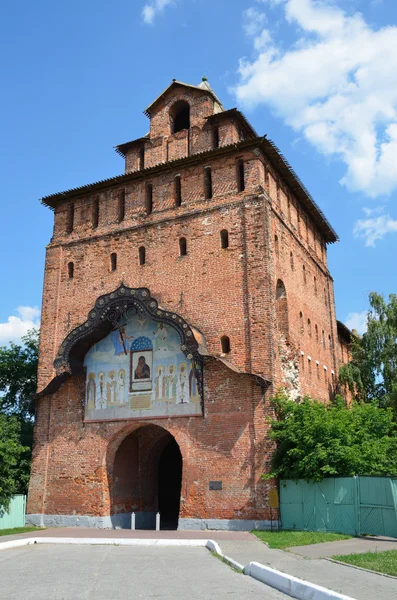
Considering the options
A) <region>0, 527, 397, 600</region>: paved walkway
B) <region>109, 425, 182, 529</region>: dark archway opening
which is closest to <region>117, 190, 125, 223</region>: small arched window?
<region>109, 425, 182, 529</region>: dark archway opening

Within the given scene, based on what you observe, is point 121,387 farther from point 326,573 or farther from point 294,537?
point 326,573

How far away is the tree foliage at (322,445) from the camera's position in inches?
603

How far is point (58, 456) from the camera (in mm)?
19453

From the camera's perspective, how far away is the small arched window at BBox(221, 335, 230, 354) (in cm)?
1798

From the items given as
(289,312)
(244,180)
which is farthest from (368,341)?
(244,180)

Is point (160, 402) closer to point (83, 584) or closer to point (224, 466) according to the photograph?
point (224, 466)

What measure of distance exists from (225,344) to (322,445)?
4372 millimetres

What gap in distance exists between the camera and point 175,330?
18.7 metres

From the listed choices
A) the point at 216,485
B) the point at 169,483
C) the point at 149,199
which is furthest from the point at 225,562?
the point at 149,199

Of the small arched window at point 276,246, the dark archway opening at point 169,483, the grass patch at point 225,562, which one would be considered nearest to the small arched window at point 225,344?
the small arched window at point 276,246

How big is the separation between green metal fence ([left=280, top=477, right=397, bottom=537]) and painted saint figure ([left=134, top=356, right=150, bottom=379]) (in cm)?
565

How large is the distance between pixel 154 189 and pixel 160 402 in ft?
25.9

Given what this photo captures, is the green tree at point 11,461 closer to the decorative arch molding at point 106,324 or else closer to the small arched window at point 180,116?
the decorative arch molding at point 106,324

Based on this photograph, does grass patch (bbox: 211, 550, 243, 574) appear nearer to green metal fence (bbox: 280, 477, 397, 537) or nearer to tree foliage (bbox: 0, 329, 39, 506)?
green metal fence (bbox: 280, 477, 397, 537)
